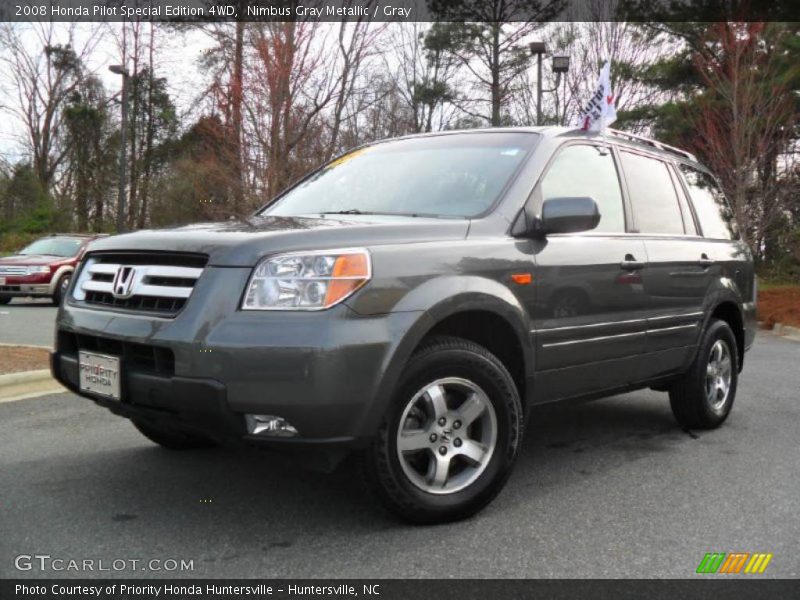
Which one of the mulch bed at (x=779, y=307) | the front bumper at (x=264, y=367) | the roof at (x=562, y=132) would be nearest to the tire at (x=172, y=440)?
the front bumper at (x=264, y=367)

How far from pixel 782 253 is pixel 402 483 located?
2184 cm

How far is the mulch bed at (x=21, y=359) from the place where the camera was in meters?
6.36

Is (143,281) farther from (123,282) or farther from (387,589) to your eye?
(387,589)

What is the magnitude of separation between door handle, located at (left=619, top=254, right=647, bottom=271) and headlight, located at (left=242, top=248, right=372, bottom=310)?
5.85ft

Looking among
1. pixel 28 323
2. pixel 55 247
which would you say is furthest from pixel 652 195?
pixel 55 247

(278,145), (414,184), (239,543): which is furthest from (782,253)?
(239,543)

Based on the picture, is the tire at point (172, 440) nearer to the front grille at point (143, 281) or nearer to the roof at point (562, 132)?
the front grille at point (143, 281)

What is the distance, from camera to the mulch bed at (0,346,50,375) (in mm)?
6359

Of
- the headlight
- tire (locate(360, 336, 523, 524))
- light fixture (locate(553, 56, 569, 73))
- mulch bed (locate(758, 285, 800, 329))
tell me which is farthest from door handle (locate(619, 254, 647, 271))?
light fixture (locate(553, 56, 569, 73))

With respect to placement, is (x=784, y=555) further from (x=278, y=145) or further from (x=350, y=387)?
(x=278, y=145)

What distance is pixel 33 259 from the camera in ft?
49.9

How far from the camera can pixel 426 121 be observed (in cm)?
2533

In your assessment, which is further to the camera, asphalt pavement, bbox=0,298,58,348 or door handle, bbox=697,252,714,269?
asphalt pavement, bbox=0,298,58,348

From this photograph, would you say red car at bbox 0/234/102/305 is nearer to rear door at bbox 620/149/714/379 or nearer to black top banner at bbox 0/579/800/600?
rear door at bbox 620/149/714/379
